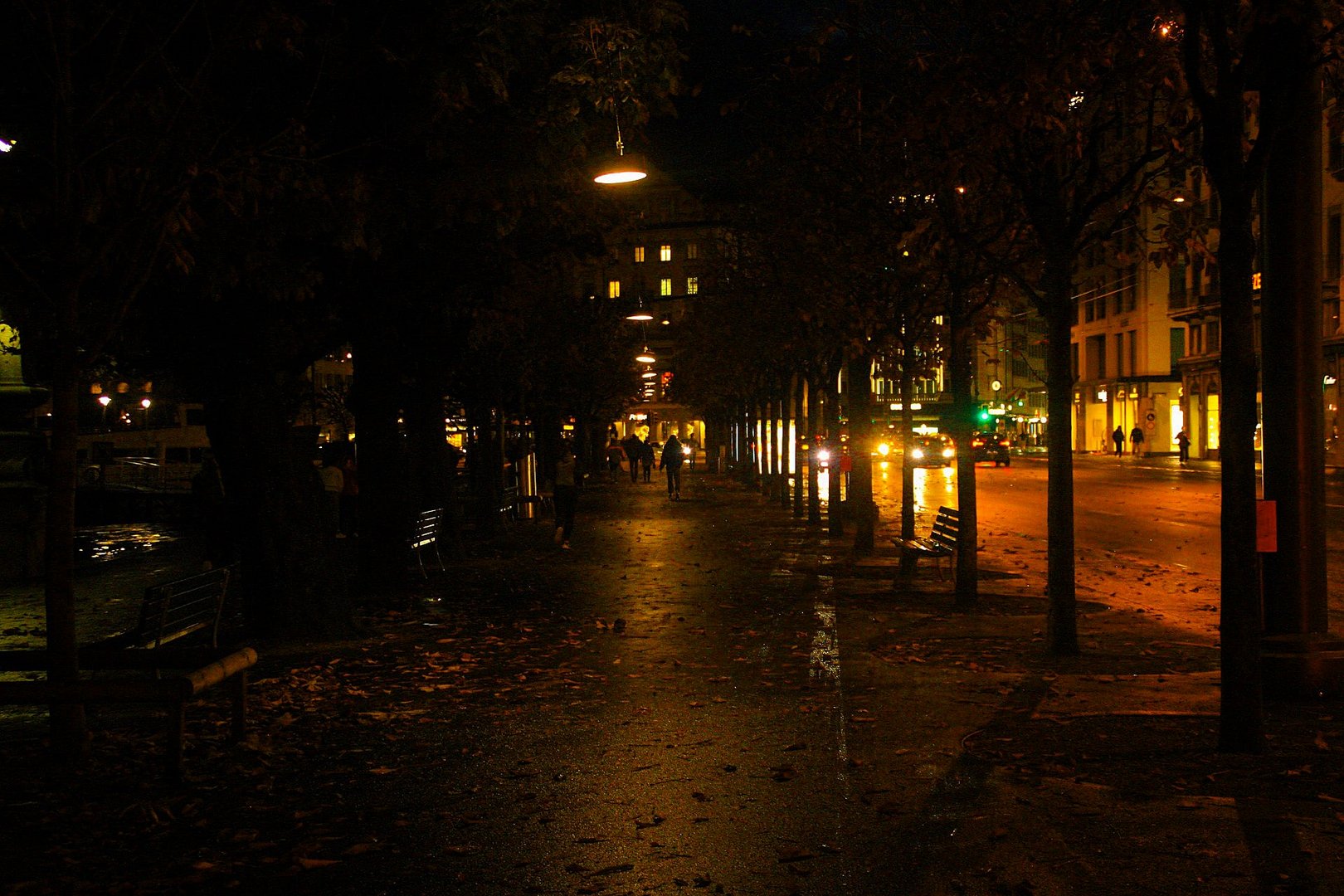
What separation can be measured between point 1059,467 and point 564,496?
542 inches

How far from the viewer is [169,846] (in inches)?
234

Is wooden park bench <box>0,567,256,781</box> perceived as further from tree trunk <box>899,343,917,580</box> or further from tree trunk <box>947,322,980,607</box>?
tree trunk <box>899,343,917,580</box>

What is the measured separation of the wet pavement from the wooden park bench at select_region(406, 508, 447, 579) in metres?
4.55

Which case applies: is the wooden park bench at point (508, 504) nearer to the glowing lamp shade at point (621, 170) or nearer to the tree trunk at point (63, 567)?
the glowing lamp shade at point (621, 170)

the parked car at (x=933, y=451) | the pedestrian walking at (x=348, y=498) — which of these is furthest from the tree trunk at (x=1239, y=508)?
the parked car at (x=933, y=451)

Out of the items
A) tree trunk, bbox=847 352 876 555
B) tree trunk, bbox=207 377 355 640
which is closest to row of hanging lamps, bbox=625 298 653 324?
tree trunk, bbox=847 352 876 555

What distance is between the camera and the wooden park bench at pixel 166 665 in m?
6.89

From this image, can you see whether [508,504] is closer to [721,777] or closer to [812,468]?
[812,468]

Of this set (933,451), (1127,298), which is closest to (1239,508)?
(933,451)

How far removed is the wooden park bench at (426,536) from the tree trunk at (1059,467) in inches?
349

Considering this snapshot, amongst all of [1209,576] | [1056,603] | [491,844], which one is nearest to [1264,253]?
[1056,603]

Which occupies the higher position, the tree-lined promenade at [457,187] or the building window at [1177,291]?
the building window at [1177,291]

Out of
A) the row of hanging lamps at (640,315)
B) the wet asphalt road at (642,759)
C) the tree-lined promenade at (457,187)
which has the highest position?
the row of hanging lamps at (640,315)

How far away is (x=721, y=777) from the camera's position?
7.02 metres
